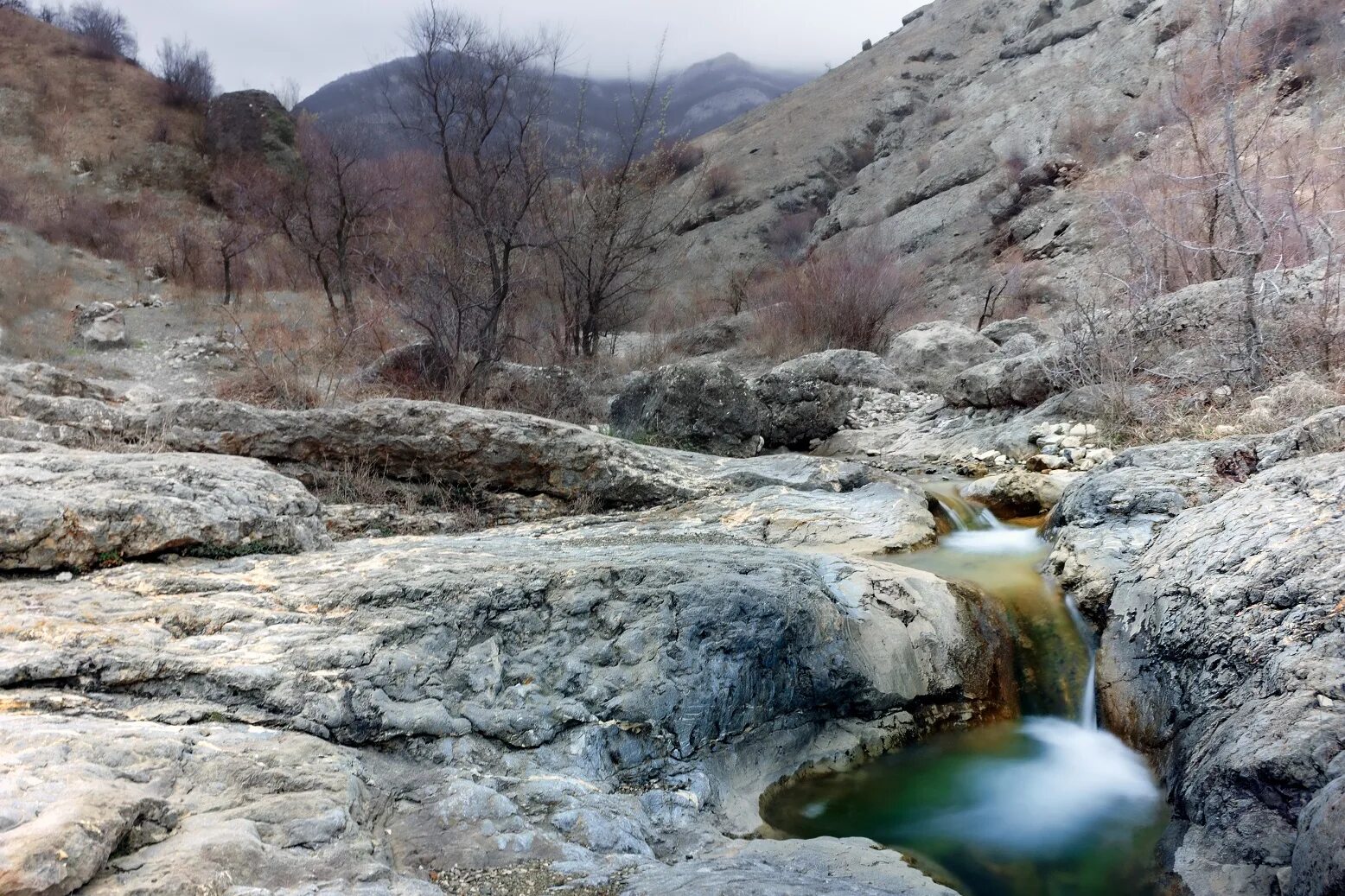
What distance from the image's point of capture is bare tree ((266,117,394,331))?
59.1 ft

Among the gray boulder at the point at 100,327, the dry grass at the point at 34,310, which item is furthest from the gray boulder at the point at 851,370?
the dry grass at the point at 34,310

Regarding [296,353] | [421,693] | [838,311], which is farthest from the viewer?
[838,311]

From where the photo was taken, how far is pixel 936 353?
1269cm

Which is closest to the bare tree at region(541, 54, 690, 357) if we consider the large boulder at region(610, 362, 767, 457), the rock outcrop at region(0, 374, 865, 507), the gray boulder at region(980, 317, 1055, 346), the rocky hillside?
the rocky hillside

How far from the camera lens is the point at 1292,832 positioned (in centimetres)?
233

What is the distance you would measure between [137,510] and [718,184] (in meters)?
32.1

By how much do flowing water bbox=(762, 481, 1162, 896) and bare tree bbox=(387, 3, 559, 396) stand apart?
7.79 m

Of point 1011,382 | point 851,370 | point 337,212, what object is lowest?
point 1011,382

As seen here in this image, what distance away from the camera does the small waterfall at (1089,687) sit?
12.7ft

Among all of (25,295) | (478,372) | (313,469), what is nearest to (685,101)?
(25,295)

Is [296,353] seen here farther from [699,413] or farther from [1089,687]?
[1089,687]

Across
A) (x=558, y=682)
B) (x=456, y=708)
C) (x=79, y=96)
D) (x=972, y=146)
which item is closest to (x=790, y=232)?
(x=972, y=146)

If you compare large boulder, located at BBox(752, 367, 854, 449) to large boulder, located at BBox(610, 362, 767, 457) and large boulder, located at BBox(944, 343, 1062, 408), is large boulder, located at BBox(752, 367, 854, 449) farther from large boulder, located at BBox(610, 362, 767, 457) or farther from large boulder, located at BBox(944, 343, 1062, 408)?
large boulder, located at BBox(944, 343, 1062, 408)

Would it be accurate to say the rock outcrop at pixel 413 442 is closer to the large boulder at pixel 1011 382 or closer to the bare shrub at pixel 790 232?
the large boulder at pixel 1011 382
